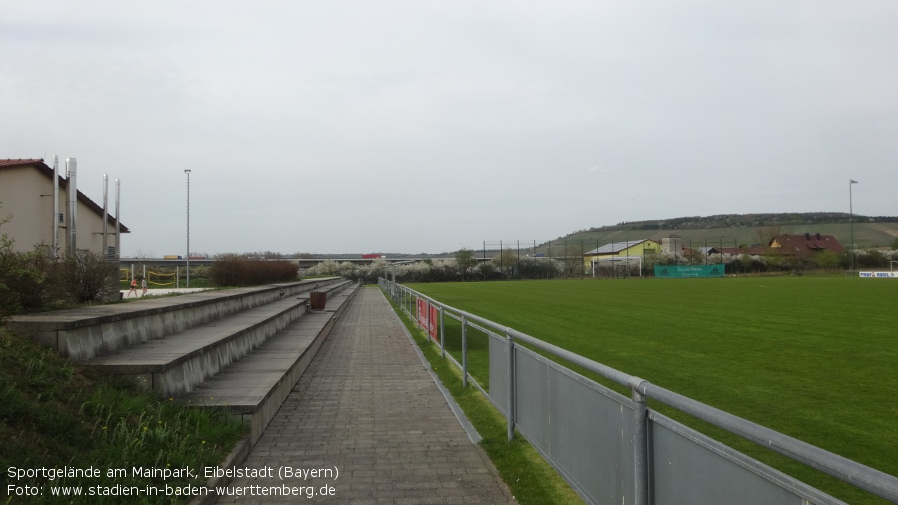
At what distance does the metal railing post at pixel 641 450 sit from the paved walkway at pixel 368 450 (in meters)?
1.65

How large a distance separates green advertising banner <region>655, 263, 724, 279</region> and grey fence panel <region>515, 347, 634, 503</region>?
6962 centimetres

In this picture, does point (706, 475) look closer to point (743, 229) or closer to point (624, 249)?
point (624, 249)

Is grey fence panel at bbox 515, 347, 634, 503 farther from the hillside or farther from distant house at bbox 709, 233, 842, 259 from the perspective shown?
the hillside

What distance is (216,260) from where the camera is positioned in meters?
20.1

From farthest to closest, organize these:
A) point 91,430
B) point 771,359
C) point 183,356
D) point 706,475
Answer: point 771,359
point 183,356
point 91,430
point 706,475

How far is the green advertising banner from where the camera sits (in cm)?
7100

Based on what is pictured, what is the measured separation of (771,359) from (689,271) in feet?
209

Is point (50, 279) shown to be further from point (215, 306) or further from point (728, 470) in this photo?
point (728, 470)

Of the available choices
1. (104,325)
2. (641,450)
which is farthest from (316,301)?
(641,450)

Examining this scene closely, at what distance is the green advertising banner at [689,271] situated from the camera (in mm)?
71000

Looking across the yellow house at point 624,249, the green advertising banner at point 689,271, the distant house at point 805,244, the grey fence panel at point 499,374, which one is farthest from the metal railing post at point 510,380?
the distant house at point 805,244

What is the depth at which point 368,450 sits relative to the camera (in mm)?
5680

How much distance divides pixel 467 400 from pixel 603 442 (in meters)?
4.31

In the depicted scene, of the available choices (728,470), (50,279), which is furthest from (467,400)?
(728,470)
